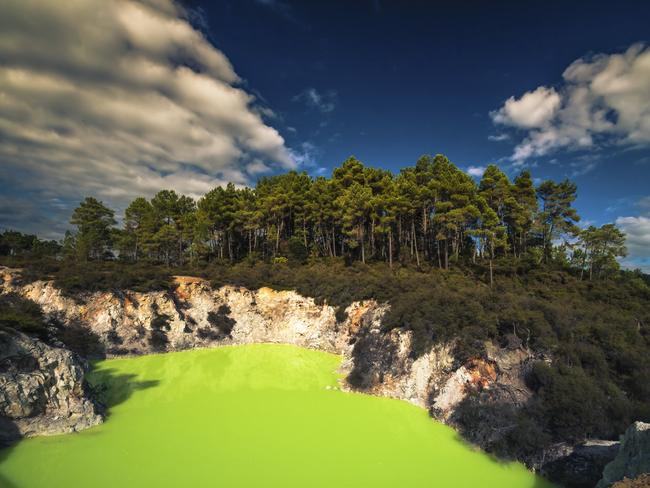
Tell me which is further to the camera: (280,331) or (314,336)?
(280,331)

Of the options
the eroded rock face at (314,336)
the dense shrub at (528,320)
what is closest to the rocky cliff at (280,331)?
the eroded rock face at (314,336)

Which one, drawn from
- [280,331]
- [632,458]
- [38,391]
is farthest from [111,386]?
[632,458]

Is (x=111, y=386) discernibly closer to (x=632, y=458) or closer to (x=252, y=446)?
(x=252, y=446)

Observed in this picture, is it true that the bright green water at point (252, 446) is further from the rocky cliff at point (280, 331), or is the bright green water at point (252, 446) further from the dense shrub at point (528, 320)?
the dense shrub at point (528, 320)

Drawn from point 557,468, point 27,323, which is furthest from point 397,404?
point 27,323

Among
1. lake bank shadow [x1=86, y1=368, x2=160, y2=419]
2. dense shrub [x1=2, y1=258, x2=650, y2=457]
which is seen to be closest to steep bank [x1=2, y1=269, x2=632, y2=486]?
dense shrub [x1=2, y1=258, x2=650, y2=457]

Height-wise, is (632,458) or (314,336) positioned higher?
(632,458)
